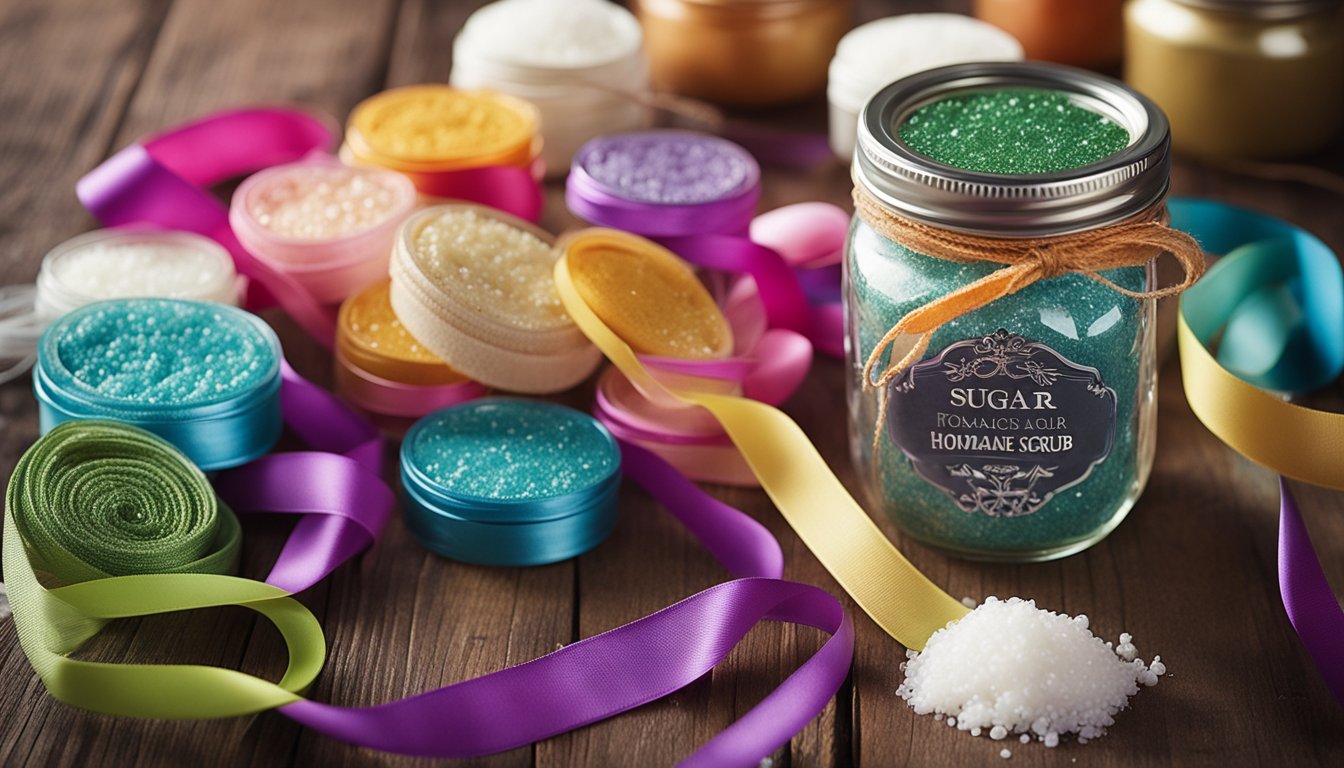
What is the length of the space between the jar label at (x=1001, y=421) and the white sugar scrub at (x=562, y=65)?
60cm

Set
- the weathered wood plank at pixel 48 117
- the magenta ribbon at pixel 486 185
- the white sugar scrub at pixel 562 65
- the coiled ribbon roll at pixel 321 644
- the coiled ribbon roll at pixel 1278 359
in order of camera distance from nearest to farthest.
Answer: the coiled ribbon roll at pixel 321 644, the coiled ribbon roll at pixel 1278 359, the weathered wood plank at pixel 48 117, the magenta ribbon at pixel 486 185, the white sugar scrub at pixel 562 65

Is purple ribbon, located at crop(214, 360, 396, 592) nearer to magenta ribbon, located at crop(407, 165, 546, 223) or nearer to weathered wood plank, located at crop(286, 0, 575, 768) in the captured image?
weathered wood plank, located at crop(286, 0, 575, 768)

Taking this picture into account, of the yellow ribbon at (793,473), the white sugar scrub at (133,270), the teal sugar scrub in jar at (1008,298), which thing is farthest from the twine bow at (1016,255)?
the white sugar scrub at (133,270)

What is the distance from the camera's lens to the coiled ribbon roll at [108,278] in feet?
3.76

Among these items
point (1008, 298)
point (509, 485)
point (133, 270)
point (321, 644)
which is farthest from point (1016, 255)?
point (133, 270)

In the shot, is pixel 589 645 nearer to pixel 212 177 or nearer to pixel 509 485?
pixel 509 485

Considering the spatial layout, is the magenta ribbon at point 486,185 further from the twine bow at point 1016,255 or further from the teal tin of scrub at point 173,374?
the twine bow at point 1016,255

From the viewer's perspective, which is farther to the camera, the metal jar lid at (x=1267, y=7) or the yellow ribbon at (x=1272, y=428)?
the metal jar lid at (x=1267, y=7)

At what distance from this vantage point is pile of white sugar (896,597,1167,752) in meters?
0.82

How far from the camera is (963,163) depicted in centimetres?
89


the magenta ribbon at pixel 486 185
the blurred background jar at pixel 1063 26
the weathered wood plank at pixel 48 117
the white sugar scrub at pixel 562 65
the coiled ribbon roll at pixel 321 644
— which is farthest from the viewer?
the blurred background jar at pixel 1063 26

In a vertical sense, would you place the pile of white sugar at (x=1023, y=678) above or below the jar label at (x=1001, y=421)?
below

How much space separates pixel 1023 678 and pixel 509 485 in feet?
1.14

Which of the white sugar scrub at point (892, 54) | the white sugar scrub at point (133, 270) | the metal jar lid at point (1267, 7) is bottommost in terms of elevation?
the white sugar scrub at point (133, 270)
